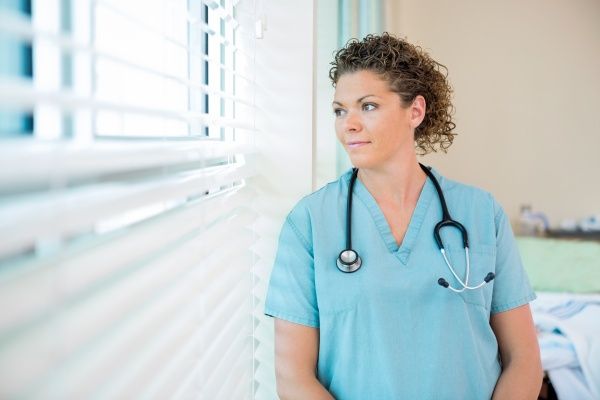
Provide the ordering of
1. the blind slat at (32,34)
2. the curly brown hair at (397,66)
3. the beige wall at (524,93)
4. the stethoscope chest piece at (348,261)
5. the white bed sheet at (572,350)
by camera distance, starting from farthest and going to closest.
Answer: the beige wall at (524,93), the white bed sheet at (572,350), the curly brown hair at (397,66), the stethoscope chest piece at (348,261), the blind slat at (32,34)

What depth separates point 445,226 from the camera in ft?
4.15

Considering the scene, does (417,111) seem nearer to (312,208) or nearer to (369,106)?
(369,106)

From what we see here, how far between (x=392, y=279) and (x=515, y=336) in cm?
33

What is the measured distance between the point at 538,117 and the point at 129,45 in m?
3.48

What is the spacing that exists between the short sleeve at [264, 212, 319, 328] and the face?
206 mm

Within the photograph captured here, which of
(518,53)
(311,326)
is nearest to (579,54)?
(518,53)

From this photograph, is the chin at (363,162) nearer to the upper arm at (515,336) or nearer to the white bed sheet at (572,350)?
the upper arm at (515,336)

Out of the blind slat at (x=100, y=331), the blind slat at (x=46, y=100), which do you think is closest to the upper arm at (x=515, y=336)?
the blind slat at (x=100, y=331)

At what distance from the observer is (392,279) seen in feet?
3.89

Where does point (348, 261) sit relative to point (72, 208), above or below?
below

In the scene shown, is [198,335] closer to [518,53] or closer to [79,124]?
[79,124]

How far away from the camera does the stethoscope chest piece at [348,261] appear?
3.86ft

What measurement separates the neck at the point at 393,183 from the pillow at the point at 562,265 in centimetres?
184

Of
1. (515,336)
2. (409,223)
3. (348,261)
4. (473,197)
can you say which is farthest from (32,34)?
(515,336)
